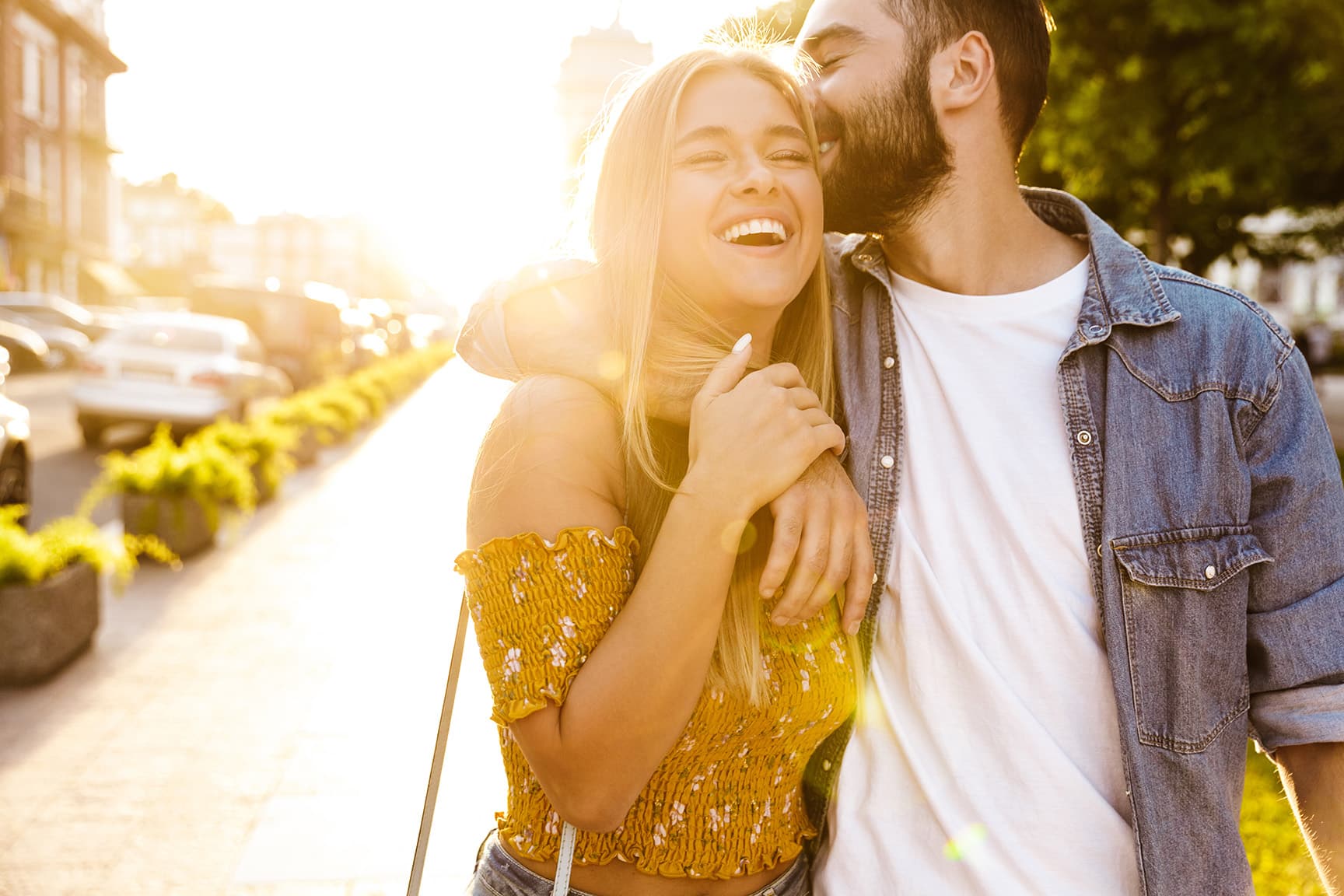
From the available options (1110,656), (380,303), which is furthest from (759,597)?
(380,303)

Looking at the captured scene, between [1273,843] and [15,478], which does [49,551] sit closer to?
[15,478]

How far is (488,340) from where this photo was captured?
229cm

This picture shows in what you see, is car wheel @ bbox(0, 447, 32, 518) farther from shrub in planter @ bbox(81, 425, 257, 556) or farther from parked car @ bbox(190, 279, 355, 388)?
parked car @ bbox(190, 279, 355, 388)

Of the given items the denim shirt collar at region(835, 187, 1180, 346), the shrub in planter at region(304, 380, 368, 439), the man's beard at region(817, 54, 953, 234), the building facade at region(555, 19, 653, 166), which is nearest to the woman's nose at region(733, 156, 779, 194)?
the man's beard at region(817, 54, 953, 234)

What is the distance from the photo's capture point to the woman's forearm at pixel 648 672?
170cm

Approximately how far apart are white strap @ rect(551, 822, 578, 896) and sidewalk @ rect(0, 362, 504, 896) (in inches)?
31.6

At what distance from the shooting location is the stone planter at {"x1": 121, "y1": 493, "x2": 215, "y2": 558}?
8.63 m

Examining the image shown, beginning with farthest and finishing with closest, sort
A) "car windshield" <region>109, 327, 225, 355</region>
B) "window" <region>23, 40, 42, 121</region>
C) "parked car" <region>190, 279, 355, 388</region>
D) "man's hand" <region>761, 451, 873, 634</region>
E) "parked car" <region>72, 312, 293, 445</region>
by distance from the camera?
"window" <region>23, 40, 42, 121</region>, "parked car" <region>190, 279, 355, 388</region>, "car windshield" <region>109, 327, 225, 355</region>, "parked car" <region>72, 312, 293, 445</region>, "man's hand" <region>761, 451, 873, 634</region>

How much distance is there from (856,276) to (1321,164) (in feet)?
48.7

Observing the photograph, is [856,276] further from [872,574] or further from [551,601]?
[551,601]

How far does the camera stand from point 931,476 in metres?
2.22

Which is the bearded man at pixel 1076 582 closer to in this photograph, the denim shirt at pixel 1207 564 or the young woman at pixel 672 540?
the denim shirt at pixel 1207 564

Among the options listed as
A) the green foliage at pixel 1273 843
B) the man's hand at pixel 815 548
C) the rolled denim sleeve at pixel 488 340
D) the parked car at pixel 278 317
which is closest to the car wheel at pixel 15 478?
the rolled denim sleeve at pixel 488 340

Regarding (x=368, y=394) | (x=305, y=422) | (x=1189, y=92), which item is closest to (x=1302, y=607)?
(x=1189, y=92)
